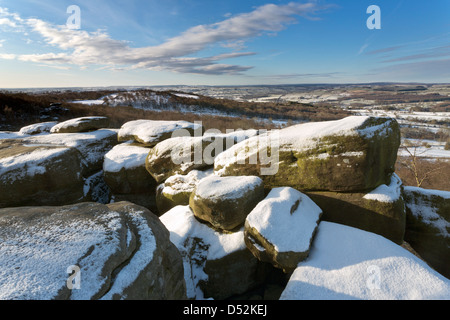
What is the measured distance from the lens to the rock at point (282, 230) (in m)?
4.02

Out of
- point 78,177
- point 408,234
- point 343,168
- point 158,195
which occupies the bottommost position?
point 408,234

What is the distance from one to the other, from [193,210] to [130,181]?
4261 millimetres

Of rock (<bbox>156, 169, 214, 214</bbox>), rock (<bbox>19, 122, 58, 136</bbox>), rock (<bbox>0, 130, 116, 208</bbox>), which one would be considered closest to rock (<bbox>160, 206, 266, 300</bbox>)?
rock (<bbox>156, 169, 214, 214</bbox>)

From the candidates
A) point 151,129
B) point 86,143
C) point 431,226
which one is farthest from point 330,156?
point 86,143

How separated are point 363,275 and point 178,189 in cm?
532

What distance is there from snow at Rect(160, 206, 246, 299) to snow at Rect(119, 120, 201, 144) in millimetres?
5254

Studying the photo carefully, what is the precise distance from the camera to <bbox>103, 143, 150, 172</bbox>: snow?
8.77 metres

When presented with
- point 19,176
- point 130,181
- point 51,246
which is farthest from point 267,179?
point 19,176

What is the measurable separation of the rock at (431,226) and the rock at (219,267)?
4.37 meters

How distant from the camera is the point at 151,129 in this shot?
1028 centimetres

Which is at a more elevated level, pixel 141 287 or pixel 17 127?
pixel 17 127

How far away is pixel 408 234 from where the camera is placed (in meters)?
5.88

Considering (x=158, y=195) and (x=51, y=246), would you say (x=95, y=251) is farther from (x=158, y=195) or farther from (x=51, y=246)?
(x=158, y=195)

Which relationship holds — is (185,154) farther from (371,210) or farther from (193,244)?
(371,210)
